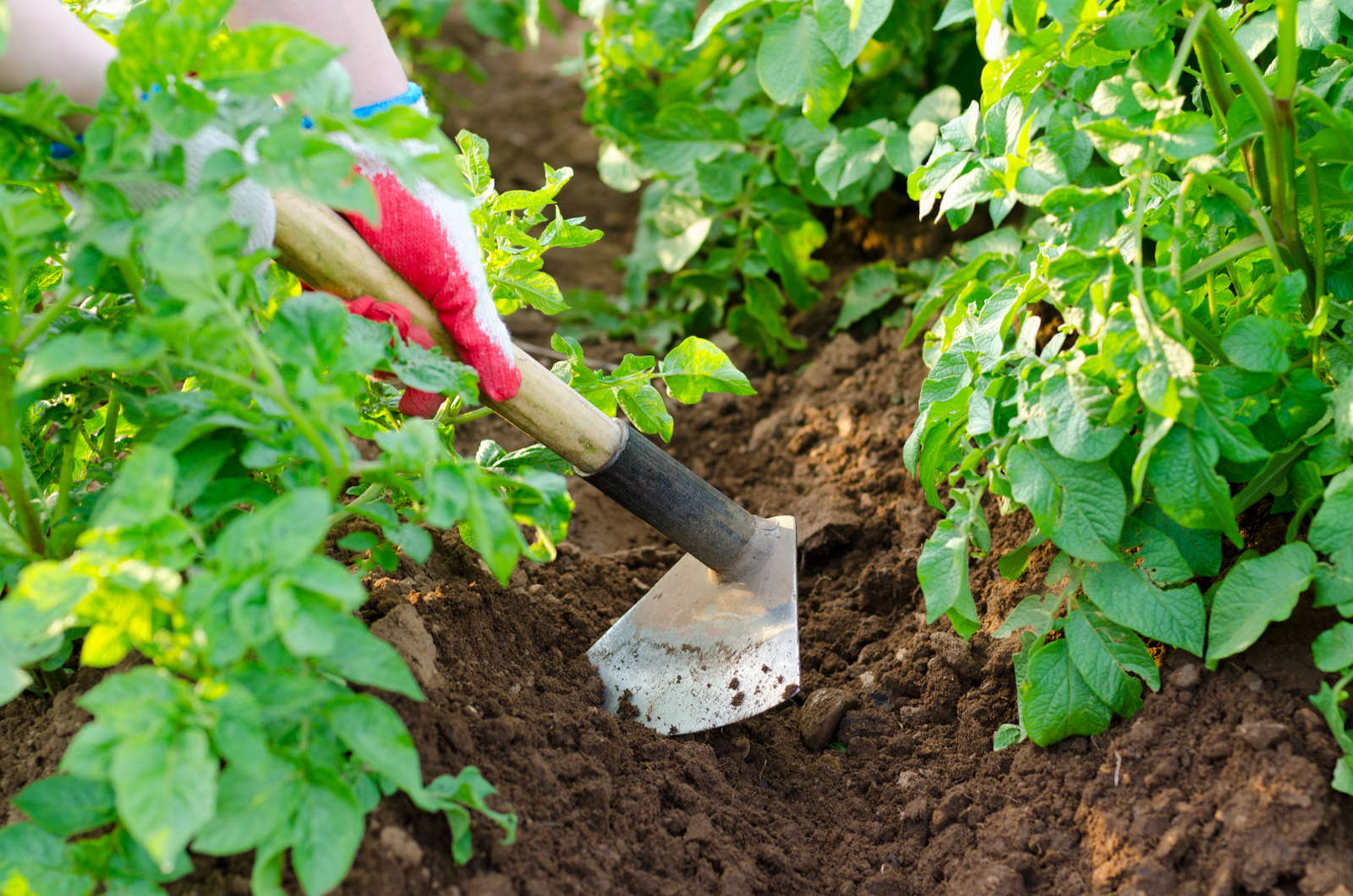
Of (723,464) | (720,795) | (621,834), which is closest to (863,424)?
(723,464)

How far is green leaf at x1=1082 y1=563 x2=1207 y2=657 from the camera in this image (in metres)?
1.41

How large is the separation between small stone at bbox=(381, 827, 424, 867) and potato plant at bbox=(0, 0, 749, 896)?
0.15 ft

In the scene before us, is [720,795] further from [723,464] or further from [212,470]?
[723,464]

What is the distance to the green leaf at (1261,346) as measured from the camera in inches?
53.7

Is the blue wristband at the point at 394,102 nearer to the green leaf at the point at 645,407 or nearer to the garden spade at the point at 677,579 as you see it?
the garden spade at the point at 677,579

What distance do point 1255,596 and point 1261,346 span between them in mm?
301

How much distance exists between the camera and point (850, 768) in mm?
1688

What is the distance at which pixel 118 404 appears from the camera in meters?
1.50

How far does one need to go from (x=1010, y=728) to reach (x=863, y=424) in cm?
95

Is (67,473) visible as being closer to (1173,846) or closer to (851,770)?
(851,770)

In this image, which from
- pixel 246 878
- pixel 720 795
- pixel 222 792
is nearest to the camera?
pixel 222 792

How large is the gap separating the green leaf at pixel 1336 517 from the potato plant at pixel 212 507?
34.6 inches

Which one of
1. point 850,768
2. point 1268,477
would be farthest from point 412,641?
point 1268,477

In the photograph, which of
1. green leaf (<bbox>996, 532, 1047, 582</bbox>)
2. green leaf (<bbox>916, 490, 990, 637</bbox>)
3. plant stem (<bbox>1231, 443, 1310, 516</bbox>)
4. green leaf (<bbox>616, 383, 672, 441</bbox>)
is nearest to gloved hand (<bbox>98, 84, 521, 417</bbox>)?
green leaf (<bbox>616, 383, 672, 441</bbox>)
